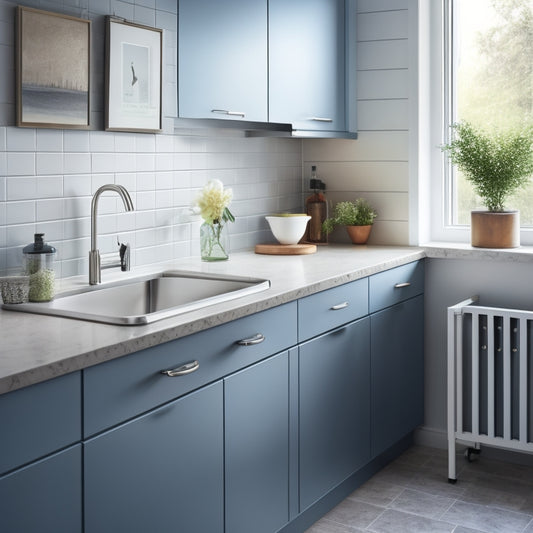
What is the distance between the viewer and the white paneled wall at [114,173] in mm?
2361

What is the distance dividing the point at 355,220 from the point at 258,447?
1525 millimetres

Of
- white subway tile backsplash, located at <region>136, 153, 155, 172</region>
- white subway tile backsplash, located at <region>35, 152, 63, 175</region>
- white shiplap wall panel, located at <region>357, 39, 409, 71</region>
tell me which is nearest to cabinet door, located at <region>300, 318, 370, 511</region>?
white subway tile backsplash, located at <region>136, 153, 155, 172</region>

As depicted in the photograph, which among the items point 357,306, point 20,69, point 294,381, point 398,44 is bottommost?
point 294,381

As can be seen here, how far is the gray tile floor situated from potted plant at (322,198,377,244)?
1.01m

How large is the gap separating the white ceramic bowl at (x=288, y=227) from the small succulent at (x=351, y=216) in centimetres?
24

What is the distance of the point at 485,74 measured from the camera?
11.8ft

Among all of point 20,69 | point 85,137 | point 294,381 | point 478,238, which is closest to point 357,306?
point 294,381

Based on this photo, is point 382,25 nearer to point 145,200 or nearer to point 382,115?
point 382,115

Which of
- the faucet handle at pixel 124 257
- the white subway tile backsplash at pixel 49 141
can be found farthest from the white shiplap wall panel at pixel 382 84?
the white subway tile backsplash at pixel 49 141

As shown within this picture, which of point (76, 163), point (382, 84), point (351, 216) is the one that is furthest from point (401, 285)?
point (76, 163)

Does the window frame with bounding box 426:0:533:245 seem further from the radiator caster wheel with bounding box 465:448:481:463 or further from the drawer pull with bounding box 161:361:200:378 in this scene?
the drawer pull with bounding box 161:361:200:378

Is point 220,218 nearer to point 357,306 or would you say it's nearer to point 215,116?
point 215,116

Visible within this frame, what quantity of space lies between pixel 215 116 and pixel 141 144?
0.93 ft

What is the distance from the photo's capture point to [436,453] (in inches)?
141
